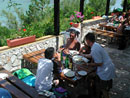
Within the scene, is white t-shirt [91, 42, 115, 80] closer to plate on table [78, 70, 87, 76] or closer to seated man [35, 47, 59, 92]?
plate on table [78, 70, 87, 76]

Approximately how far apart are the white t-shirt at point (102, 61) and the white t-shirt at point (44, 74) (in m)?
0.86

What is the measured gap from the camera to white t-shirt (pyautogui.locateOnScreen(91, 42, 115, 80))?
2.73 meters

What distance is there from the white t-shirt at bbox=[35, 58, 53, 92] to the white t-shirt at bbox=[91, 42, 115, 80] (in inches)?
33.9

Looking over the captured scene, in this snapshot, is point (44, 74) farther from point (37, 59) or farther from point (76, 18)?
point (76, 18)

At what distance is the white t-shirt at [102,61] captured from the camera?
8.95 feet

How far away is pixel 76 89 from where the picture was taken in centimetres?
364

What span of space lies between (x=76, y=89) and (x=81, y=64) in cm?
80

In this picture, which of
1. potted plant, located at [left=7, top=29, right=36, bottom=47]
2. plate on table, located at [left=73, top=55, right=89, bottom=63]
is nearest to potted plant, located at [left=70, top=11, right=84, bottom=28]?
potted plant, located at [left=7, top=29, right=36, bottom=47]

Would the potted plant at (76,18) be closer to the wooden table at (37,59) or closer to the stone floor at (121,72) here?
the stone floor at (121,72)

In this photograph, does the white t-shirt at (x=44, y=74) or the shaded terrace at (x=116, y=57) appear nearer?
the white t-shirt at (x=44, y=74)

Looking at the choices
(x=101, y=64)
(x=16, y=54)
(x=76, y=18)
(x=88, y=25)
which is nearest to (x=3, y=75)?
(x=16, y=54)

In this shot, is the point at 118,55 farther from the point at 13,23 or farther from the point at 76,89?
the point at 13,23

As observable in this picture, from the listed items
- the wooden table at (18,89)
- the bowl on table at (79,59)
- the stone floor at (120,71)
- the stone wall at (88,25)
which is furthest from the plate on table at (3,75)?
the stone wall at (88,25)

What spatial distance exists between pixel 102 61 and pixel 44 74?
114cm
